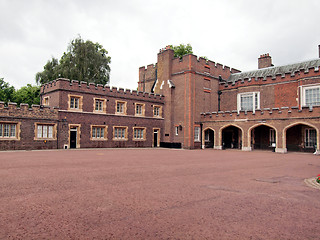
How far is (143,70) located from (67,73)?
33.4ft

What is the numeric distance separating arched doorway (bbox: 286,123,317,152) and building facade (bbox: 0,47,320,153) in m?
0.08

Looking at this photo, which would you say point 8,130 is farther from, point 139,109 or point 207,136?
point 207,136

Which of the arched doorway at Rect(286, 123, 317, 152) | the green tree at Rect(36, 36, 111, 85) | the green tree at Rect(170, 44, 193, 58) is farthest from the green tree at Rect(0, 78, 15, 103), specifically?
the arched doorway at Rect(286, 123, 317, 152)

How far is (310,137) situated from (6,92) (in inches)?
1585

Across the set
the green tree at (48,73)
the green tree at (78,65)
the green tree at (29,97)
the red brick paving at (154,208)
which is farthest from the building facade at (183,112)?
the red brick paving at (154,208)

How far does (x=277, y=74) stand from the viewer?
26.2m

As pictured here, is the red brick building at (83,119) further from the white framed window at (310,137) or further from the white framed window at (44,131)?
the white framed window at (310,137)

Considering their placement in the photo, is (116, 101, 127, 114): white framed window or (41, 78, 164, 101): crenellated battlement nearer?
(41, 78, 164, 101): crenellated battlement

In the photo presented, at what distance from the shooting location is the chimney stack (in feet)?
104

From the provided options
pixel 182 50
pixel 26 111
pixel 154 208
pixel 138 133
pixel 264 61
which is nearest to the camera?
pixel 154 208

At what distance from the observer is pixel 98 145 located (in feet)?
83.6

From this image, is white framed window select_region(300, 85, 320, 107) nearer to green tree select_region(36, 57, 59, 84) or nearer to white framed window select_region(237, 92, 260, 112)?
white framed window select_region(237, 92, 260, 112)

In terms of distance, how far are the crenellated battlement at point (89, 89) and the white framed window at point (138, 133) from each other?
346cm

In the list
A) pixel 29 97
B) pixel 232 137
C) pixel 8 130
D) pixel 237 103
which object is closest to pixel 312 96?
pixel 237 103
